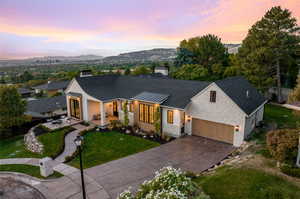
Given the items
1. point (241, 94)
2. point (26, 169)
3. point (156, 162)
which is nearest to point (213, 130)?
point (241, 94)

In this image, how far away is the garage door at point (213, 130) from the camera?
14243mm

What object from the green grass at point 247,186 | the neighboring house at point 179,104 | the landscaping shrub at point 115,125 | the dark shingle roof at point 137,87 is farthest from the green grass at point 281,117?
the landscaping shrub at point 115,125

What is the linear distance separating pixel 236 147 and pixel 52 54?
409 ft

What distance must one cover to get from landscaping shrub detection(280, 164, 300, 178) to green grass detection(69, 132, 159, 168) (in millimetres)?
8407

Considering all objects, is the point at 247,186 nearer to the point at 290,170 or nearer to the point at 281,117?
the point at 290,170

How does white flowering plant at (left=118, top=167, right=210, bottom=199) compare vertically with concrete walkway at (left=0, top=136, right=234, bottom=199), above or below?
above

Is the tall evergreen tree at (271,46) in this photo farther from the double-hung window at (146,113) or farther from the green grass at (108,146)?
the green grass at (108,146)

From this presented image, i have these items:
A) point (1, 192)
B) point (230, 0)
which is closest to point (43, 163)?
point (1, 192)

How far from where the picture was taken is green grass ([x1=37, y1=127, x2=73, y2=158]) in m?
14.3

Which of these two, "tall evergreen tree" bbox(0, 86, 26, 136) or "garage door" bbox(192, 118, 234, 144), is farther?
"tall evergreen tree" bbox(0, 86, 26, 136)

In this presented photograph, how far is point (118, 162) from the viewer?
12055 mm

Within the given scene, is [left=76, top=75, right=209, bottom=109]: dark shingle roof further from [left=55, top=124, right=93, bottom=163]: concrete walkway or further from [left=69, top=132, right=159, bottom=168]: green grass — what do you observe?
[left=69, top=132, right=159, bottom=168]: green grass

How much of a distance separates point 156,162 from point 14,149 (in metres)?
13.0

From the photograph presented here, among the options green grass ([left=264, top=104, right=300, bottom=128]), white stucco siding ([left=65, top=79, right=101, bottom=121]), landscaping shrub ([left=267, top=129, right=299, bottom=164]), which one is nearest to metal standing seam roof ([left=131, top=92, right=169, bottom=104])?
white stucco siding ([left=65, top=79, right=101, bottom=121])
